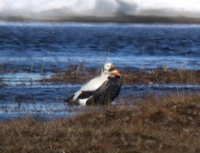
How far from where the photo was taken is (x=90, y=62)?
25656 mm

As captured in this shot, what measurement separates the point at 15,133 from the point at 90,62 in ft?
56.4

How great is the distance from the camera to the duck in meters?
12.3

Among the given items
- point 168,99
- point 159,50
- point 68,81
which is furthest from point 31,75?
point 159,50

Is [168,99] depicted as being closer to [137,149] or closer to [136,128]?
[136,128]

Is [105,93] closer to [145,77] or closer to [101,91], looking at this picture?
[101,91]

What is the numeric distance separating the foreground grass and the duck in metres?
1.75

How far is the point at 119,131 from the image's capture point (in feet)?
27.6

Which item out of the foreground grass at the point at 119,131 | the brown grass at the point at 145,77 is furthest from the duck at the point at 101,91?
the brown grass at the point at 145,77

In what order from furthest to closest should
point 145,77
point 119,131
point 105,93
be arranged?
point 145,77, point 105,93, point 119,131

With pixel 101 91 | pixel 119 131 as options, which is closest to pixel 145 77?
pixel 101 91

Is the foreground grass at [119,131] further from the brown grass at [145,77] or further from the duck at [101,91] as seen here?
the brown grass at [145,77]

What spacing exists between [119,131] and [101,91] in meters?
3.88

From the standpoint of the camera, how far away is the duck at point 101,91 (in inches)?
483

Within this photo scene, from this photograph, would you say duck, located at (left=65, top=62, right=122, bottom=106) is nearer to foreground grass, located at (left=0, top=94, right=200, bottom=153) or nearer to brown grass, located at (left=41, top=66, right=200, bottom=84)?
foreground grass, located at (left=0, top=94, right=200, bottom=153)
